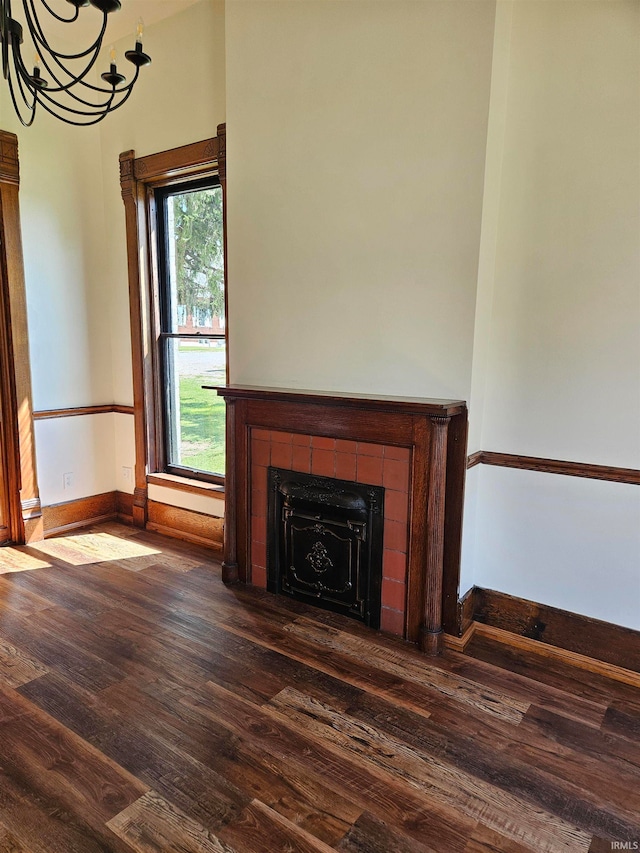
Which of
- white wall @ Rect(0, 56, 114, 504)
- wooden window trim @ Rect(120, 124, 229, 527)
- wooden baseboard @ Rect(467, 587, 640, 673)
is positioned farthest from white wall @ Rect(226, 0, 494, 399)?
white wall @ Rect(0, 56, 114, 504)

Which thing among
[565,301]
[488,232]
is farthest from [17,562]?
[565,301]

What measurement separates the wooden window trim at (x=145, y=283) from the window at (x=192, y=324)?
0.06 m

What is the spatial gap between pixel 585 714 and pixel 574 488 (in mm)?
908

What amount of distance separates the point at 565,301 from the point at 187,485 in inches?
103

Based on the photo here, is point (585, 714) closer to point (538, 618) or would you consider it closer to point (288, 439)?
point (538, 618)

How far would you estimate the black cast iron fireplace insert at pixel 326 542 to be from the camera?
2.68 meters

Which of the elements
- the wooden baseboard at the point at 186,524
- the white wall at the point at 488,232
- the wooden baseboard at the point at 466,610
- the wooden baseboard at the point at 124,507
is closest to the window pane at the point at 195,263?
the white wall at the point at 488,232

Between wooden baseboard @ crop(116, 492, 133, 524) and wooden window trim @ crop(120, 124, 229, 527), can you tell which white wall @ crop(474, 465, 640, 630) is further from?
wooden baseboard @ crop(116, 492, 133, 524)

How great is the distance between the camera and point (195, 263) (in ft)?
12.0

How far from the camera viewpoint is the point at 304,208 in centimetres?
284

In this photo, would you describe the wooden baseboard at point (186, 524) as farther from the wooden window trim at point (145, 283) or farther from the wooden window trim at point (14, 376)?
the wooden window trim at point (14, 376)

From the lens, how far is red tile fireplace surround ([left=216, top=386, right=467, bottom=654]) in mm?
2457

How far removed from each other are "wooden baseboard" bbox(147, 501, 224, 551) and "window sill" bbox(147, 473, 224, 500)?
146 millimetres

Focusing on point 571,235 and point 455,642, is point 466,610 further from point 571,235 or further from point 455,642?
point 571,235
